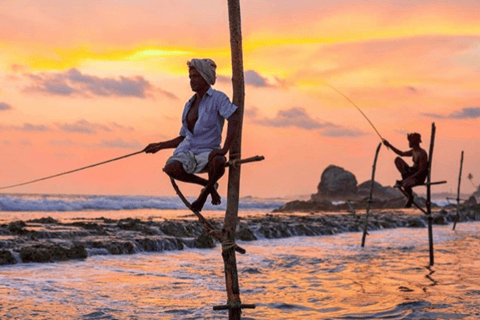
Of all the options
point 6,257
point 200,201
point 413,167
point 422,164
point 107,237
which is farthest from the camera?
point 107,237

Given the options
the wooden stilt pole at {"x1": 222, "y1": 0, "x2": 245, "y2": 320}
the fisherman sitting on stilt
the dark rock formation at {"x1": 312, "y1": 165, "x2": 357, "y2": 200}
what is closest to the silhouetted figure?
the wooden stilt pole at {"x1": 222, "y1": 0, "x2": 245, "y2": 320}

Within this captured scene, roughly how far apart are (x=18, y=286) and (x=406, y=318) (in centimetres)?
877

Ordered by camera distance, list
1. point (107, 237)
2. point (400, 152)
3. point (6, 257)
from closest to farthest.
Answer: point (400, 152)
point (6, 257)
point (107, 237)

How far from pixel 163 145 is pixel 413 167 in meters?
10.4

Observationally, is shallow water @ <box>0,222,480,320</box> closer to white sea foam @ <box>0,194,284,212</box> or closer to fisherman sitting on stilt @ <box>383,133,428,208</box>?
fisherman sitting on stilt @ <box>383,133,428,208</box>

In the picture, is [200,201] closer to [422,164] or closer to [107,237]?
[422,164]

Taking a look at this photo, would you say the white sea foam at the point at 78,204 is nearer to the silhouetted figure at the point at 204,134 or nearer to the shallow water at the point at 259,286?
the shallow water at the point at 259,286

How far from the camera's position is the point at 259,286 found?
16.5 metres

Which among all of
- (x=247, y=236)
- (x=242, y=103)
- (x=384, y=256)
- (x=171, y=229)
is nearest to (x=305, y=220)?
(x=247, y=236)

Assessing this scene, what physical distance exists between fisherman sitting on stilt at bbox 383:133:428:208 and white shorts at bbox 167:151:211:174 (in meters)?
9.95

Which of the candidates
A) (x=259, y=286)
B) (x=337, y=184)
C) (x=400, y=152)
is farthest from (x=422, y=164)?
(x=337, y=184)

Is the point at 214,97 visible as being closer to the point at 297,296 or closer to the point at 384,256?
the point at 297,296

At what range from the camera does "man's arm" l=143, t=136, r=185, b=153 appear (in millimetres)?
7434

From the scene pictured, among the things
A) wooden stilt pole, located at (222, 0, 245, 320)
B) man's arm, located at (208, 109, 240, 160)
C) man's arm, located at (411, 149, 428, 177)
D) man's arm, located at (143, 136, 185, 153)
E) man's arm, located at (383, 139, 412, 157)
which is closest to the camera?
man's arm, located at (208, 109, 240, 160)
